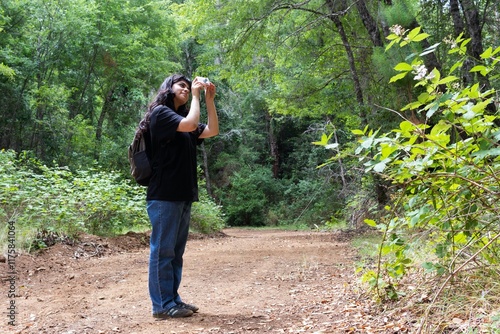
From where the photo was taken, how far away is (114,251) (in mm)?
8281

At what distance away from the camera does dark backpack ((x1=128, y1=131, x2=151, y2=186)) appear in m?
3.78

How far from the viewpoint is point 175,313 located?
370 centimetres

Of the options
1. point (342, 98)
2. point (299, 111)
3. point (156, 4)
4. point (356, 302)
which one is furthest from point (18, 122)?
point (356, 302)

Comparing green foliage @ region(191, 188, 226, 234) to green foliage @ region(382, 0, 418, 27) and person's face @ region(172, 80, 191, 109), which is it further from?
person's face @ region(172, 80, 191, 109)

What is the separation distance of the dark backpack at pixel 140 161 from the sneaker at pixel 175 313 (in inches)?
40.6

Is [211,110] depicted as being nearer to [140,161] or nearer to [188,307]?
[140,161]

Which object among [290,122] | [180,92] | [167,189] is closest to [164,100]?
[180,92]

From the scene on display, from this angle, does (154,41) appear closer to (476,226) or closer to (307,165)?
(307,165)

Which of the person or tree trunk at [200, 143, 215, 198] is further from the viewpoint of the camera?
tree trunk at [200, 143, 215, 198]

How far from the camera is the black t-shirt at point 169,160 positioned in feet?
12.1

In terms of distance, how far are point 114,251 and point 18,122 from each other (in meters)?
13.1

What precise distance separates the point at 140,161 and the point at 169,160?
24cm

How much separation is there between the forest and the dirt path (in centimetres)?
49

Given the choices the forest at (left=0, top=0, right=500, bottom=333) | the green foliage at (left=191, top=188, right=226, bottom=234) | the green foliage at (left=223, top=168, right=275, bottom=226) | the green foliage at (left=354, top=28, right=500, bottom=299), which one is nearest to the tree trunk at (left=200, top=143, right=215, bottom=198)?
the forest at (left=0, top=0, right=500, bottom=333)
